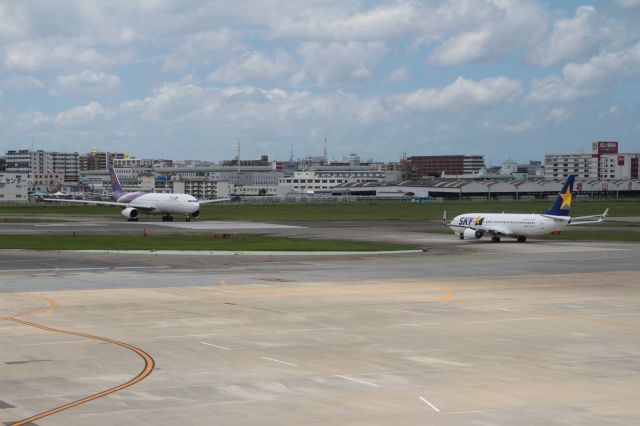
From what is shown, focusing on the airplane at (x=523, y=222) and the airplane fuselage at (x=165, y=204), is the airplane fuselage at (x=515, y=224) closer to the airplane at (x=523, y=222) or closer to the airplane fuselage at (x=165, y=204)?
the airplane at (x=523, y=222)

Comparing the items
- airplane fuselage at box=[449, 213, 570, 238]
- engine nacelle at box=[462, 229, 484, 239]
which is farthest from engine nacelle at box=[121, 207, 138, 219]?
engine nacelle at box=[462, 229, 484, 239]

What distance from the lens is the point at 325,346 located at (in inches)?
1215

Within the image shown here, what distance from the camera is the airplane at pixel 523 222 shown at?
3615 inches

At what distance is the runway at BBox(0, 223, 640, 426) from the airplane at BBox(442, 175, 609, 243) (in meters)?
32.5

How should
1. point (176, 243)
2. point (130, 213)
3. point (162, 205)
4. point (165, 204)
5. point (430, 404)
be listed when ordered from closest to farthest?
point (430, 404) → point (176, 243) → point (130, 213) → point (165, 204) → point (162, 205)

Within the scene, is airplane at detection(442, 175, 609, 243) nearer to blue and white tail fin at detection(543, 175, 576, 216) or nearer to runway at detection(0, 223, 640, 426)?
blue and white tail fin at detection(543, 175, 576, 216)

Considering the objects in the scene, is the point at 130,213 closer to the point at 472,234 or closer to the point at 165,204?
the point at 165,204

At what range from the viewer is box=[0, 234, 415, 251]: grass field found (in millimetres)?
80062

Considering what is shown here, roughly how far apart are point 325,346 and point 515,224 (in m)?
67.4

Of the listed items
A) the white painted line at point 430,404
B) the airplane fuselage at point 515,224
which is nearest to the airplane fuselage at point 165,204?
the airplane fuselage at point 515,224

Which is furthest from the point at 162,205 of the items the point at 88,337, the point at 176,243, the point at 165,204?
the point at 88,337

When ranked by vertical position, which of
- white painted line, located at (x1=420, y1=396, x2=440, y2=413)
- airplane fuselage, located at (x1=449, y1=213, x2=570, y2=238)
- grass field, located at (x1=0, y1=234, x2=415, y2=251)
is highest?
airplane fuselage, located at (x1=449, y1=213, x2=570, y2=238)

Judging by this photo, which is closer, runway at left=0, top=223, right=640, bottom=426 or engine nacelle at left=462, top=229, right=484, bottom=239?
runway at left=0, top=223, right=640, bottom=426

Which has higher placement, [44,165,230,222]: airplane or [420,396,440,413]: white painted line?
[44,165,230,222]: airplane
